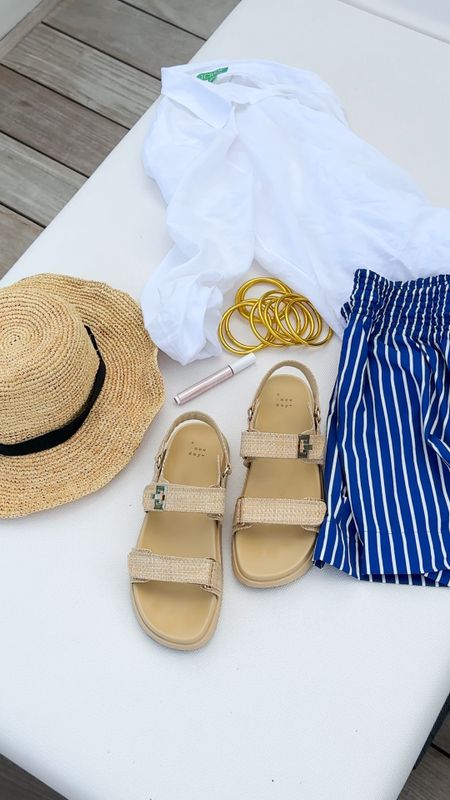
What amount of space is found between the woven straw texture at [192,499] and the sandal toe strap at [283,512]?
26 millimetres

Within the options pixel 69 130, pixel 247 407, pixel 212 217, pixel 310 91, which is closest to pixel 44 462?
pixel 247 407

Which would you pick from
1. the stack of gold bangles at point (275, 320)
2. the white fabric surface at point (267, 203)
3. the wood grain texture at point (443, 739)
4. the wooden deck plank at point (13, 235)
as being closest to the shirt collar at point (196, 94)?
the white fabric surface at point (267, 203)

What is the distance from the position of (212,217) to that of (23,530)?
0.46 meters

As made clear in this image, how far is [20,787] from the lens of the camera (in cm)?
106

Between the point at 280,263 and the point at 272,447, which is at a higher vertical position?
the point at 280,263

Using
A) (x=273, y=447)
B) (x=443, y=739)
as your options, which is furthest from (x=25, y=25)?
(x=443, y=739)

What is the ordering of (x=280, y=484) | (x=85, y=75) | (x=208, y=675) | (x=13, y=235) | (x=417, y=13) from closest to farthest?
(x=208, y=675)
(x=280, y=484)
(x=417, y=13)
(x=13, y=235)
(x=85, y=75)

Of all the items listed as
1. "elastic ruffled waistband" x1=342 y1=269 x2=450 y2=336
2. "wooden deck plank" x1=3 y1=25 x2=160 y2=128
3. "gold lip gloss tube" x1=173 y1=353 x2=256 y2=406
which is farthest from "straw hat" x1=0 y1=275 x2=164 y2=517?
"wooden deck plank" x1=3 y1=25 x2=160 y2=128

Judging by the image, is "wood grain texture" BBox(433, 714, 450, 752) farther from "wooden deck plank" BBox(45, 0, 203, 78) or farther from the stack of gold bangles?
"wooden deck plank" BBox(45, 0, 203, 78)

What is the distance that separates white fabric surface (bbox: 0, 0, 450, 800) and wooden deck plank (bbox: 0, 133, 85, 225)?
2.41ft

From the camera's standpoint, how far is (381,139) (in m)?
1.10

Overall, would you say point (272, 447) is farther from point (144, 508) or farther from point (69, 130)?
point (69, 130)

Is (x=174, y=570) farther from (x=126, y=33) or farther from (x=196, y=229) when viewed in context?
(x=126, y=33)

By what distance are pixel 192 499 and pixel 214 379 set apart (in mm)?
169
